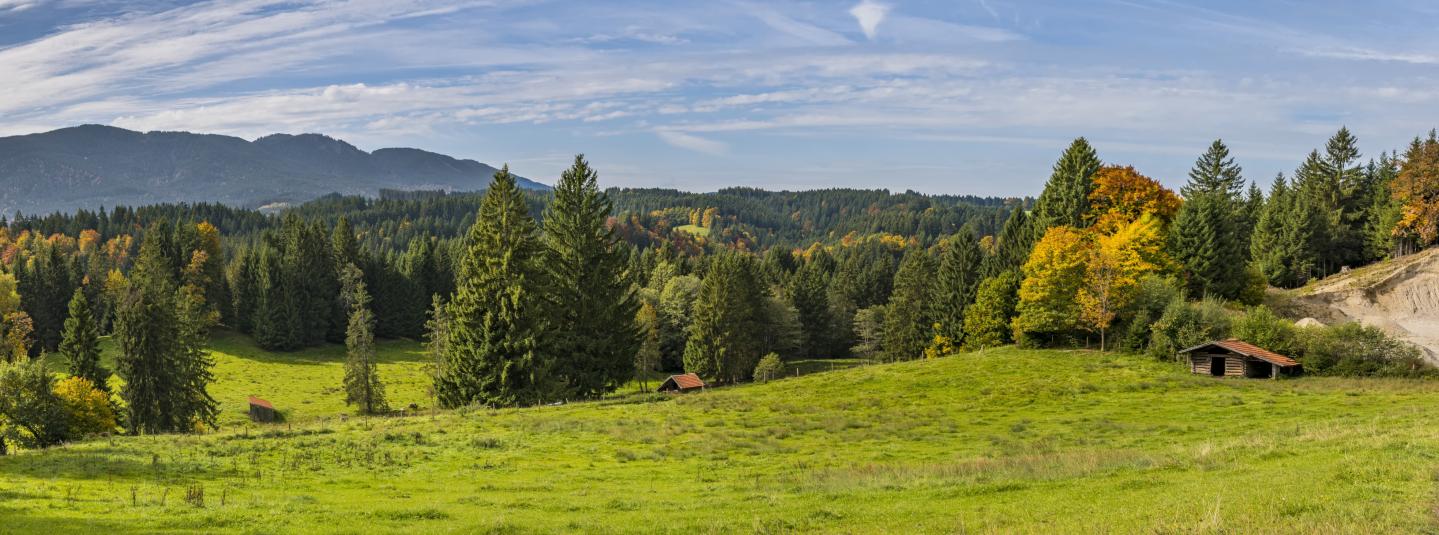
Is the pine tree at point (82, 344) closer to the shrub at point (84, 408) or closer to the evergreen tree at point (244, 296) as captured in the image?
the shrub at point (84, 408)

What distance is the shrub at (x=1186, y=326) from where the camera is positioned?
2223 inches

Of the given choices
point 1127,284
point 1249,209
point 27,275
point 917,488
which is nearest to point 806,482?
point 917,488

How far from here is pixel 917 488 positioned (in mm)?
22109

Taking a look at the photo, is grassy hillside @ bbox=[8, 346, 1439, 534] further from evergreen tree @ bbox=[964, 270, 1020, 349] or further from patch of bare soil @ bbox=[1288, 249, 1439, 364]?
patch of bare soil @ bbox=[1288, 249, 1439, 364]

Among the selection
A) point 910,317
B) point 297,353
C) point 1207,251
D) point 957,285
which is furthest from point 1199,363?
point 297,353

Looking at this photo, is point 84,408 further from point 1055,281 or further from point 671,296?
point 1055,281

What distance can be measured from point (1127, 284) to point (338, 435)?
2152 inches

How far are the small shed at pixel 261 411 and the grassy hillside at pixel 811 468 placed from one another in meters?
36.0

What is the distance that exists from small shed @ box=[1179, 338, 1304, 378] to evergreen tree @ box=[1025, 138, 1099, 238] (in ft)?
65.2

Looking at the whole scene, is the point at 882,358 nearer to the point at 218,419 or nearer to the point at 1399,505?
the point at 218,419

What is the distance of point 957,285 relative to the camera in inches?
3563

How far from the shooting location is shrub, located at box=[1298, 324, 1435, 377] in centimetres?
4941

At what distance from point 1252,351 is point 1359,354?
5.80 m

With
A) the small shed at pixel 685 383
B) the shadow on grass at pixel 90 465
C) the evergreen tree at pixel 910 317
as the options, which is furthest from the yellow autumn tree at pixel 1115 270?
the shadow on grass at pixel 90 465
